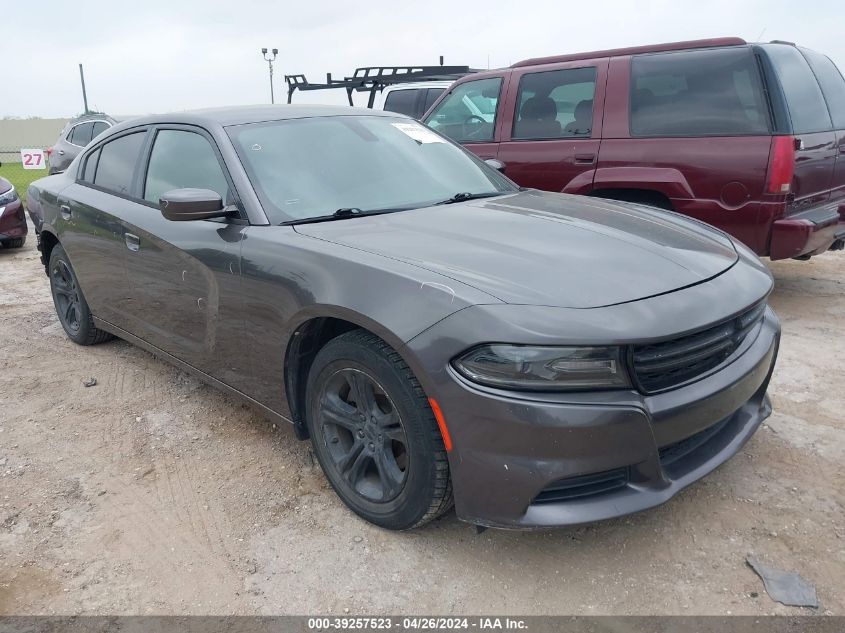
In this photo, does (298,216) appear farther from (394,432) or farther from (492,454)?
(492,454)

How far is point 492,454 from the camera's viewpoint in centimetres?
204

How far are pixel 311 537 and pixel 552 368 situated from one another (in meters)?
→ 1.18

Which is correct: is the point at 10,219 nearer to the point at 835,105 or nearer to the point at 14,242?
the point at 14,242

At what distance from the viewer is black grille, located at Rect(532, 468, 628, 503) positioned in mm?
2070

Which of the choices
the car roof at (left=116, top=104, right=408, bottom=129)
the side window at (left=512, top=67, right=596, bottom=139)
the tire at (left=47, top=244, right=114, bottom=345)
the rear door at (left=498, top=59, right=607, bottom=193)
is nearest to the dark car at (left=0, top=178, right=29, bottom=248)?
the tire at (left=47, top=244, right=114, bottom=345)

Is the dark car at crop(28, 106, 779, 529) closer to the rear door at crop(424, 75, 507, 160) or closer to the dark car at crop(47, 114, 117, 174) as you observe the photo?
the rear door at crop(424, 75, 507, 160)

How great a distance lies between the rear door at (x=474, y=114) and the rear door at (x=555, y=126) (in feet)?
0.40

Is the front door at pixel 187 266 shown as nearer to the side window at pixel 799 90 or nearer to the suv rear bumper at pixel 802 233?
the suv rear bumper at pixel 802 233

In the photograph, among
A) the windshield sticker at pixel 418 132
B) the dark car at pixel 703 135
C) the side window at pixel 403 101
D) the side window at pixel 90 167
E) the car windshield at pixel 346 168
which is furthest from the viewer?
the side window at pixel 403 101

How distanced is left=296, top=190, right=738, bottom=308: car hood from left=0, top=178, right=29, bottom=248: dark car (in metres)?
6.94

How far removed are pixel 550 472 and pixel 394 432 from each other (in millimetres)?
595

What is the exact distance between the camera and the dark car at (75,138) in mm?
12312

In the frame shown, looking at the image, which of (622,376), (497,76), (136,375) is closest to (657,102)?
(497,76)

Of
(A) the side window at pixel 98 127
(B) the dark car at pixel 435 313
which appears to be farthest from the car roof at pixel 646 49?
(A) the side window at pixel 98 127
